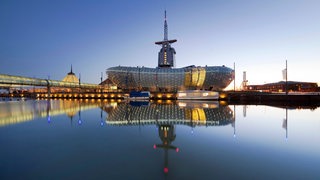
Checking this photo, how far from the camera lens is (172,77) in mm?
158375

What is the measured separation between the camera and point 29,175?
283 inches

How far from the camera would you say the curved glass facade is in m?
154

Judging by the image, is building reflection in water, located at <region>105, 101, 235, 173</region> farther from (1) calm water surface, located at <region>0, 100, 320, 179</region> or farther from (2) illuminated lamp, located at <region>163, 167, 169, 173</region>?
(1) calm water surface, located at <region>0, 100, 320, 179</region>

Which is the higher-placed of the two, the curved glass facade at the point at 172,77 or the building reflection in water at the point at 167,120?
the curved glass facade at the point at 172,77

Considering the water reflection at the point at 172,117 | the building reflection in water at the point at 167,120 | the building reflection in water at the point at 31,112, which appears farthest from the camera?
the building reflection in water at the point at 31,112

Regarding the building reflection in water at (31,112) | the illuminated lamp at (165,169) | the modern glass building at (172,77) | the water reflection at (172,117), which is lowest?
the water reflection at (172,117)

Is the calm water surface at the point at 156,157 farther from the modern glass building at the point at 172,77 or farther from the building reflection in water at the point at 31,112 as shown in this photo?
the modern glass building at the point at 172,77

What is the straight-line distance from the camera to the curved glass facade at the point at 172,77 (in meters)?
154

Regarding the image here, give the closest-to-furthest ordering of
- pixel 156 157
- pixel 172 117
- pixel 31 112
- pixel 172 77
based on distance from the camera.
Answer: pixel 156 157 → pixel 172 117 → pixel 31 112 → pixel 172 77

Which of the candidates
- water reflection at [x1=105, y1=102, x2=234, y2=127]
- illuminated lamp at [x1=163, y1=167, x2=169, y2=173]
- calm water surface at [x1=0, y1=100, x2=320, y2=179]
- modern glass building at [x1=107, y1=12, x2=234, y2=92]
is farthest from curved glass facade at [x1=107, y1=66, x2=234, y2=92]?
illuminated lamp at [x1=163, y1=167, x2=169, y2=173]

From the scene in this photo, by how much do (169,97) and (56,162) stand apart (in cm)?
7976

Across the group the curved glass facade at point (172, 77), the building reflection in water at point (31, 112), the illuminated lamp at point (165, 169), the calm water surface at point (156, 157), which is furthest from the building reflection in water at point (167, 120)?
the curved glass facade at point (172, 77)

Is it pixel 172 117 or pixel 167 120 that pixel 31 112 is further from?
pixel 167 120

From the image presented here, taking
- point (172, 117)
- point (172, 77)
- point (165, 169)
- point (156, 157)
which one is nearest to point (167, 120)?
point (172, 117)
